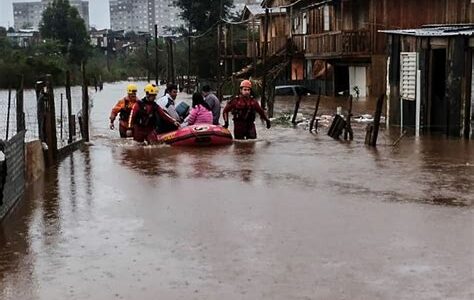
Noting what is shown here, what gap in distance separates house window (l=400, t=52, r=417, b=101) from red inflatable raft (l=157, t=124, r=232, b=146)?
5330 mm

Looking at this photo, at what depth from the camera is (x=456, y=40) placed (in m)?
18.5

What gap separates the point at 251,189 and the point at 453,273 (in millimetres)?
5036

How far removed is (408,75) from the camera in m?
21.0

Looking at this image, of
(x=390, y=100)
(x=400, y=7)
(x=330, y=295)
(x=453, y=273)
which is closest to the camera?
(x=330, y=295)

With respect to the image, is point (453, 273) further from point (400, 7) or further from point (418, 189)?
point (400, 7)

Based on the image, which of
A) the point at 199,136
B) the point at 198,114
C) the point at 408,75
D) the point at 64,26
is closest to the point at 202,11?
the point at 64,26

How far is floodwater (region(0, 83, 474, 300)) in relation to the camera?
7207 mm

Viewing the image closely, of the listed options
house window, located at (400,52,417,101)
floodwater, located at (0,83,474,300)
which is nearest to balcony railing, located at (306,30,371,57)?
house window, located at (400,52,417,101)

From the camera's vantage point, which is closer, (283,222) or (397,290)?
(397,290)

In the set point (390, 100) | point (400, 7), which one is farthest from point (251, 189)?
point (400, 7)

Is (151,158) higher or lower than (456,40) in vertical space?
lower

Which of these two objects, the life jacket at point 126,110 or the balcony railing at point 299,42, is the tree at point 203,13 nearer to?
the balcony railing at point 299,42

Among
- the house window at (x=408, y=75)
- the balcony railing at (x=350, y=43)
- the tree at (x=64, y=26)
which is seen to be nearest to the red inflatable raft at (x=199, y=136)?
the house window at (x=408, y=75)

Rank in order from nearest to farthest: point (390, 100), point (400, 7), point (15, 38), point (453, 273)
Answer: point (453, 273), point (390, 100), point (400, 7), point (15, 38)
